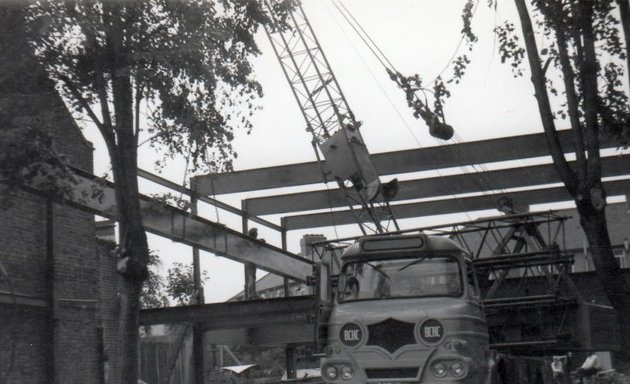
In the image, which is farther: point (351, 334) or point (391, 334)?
point (351, 334)

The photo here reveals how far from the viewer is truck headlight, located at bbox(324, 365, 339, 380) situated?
39.5ft

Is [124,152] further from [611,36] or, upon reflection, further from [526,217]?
[611,36]

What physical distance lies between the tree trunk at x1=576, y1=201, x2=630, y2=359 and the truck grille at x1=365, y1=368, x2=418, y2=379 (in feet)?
12.5

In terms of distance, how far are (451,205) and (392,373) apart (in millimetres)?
22132

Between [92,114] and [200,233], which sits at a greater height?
[92,114]

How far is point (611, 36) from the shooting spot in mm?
14086

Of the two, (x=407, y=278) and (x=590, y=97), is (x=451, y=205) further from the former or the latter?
(x=407, y=278)

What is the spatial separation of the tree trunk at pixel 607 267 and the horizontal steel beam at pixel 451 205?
17.1 m

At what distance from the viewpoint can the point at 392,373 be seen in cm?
1172

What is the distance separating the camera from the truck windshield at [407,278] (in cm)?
1197


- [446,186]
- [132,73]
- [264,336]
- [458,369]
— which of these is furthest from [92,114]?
[446,186]

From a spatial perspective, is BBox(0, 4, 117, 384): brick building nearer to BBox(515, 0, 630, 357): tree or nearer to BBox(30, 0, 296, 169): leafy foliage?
BBox(30, 0, 296, 169): leafy foliage

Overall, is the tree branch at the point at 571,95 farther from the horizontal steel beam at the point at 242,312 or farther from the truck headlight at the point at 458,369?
the horizontal steel beam at the point at 242,312

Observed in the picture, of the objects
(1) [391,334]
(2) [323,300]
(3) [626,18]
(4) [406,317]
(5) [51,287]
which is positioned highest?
(3) [626,18]
